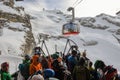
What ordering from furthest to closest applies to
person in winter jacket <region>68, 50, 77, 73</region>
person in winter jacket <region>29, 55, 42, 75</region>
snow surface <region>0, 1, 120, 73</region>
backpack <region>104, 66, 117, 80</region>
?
snow surface <region>0, 1, 120, 73</region>
person in winter jacket <region>68, 50, 77, 73</region>
person in winter jacket <region>29, 55, 42, 75</region>
backpack <region>104, 66, 117, 80</region>

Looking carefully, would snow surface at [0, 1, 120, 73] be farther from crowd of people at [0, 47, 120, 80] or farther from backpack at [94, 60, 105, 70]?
backpack at [94, 60, 105, 70]

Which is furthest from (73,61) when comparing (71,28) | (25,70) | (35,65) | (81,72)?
(71,28)

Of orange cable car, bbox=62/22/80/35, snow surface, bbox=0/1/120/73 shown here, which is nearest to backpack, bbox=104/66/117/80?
orange cable car, bbox=62/22/80/35

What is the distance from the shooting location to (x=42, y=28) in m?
126

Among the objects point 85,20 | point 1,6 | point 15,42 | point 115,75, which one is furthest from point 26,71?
point 85,20

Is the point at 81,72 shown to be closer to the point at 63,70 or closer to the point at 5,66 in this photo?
the point at 63,70

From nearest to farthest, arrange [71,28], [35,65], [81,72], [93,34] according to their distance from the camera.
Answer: [81,72], [35,65], [71,28], [93,34]

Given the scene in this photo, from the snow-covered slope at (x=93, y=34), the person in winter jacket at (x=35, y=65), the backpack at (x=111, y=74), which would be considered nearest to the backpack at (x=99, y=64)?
the backpack at (x=111, y=74)

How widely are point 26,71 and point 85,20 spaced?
148m

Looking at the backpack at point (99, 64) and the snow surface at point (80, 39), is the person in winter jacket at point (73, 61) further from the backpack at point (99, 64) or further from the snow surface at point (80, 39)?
the snow surface at point (80, 39)

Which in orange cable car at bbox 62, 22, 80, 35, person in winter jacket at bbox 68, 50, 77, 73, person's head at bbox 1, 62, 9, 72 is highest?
orange cable car at bbox 62, 22, 80, 35

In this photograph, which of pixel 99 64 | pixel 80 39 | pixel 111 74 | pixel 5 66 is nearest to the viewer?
pixel 111 74

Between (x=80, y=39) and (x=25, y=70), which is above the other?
(x=25, y=70)

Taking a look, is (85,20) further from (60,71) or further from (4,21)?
(60,71)
